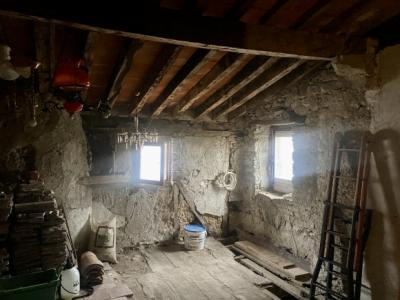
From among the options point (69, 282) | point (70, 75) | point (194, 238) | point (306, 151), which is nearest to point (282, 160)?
point (306, 151)

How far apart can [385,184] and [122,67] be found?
2.82 metres

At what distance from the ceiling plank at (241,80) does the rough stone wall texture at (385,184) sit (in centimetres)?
110

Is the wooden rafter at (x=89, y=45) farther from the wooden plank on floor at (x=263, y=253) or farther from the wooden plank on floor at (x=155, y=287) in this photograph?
the wooden plank on floor at (x=263, y=253)

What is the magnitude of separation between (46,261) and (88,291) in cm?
108

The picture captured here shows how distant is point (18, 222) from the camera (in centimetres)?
260

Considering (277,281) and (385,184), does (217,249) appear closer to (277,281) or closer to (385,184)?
(277,281)

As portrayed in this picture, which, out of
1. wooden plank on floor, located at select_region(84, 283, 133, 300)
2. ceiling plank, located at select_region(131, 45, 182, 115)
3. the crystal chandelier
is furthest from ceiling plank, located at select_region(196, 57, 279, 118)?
wooden plank on floor, located at select_region(84, 283, 133, 300)

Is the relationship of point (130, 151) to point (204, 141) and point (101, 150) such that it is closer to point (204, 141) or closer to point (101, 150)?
point (101, 150)

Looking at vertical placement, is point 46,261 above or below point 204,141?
below

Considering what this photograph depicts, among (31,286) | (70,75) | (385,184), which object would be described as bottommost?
(31,286)

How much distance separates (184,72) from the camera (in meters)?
3.59

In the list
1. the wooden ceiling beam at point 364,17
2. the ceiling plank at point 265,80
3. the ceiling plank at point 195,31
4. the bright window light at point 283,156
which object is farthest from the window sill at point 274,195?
the wooden ceiling beam at point 364,17

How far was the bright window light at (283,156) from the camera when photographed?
514 centimetres

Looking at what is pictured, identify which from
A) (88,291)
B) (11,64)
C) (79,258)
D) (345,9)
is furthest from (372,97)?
(79,258)
